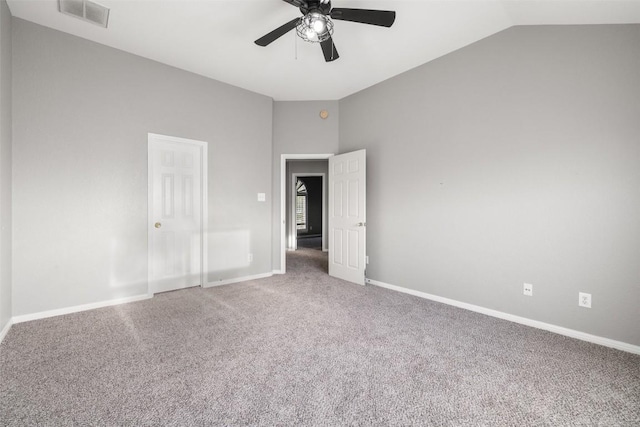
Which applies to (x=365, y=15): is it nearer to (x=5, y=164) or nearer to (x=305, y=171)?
(x=5, y=164)

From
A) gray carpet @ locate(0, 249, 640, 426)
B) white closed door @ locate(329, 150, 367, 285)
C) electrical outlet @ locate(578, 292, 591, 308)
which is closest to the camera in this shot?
gray carpet @ locate(0, 249, 640, 426)

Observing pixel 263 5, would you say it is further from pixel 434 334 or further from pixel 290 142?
pixel 434 334

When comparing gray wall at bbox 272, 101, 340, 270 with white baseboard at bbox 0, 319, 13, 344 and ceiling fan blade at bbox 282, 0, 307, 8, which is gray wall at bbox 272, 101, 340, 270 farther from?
white baseboard at bbox 0, 319, 13, 344

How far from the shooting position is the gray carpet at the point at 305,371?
1.46 metres

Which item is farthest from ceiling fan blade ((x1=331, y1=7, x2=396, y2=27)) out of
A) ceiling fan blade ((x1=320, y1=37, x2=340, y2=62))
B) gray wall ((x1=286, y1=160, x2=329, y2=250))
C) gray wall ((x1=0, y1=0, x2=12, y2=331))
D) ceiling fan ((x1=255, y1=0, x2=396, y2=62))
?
gray wall ((x1=286, y1=160, x2=329, y2=250))

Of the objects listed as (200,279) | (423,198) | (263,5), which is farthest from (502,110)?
(200,279)

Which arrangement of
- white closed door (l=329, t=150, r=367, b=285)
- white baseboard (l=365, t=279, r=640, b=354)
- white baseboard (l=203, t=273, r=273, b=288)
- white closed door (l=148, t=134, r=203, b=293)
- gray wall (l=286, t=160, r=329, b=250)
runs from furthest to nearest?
1. gray wall (l=286, t=160, r=329, b=250)
2. white closed door (l=329, t=150, r=367, b=285)
3. white baseboard (l=203, t=273, r=273, b=288)
4. white closed door (l=148, t=134, r=203, b=293)
5. white baseboard (l=365, t=279, r=640, b=354)

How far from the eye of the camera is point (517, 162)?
2.67 m

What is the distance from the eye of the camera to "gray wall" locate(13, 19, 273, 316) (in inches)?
103

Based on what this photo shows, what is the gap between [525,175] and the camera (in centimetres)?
262

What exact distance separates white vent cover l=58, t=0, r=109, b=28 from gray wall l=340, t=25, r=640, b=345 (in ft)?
10.7

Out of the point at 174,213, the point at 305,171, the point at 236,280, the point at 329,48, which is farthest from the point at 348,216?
the point at 305,171

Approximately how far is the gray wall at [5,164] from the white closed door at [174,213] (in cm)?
115

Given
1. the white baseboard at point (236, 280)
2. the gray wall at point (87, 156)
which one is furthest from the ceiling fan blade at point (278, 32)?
the white baseboard at point (236, 280)
